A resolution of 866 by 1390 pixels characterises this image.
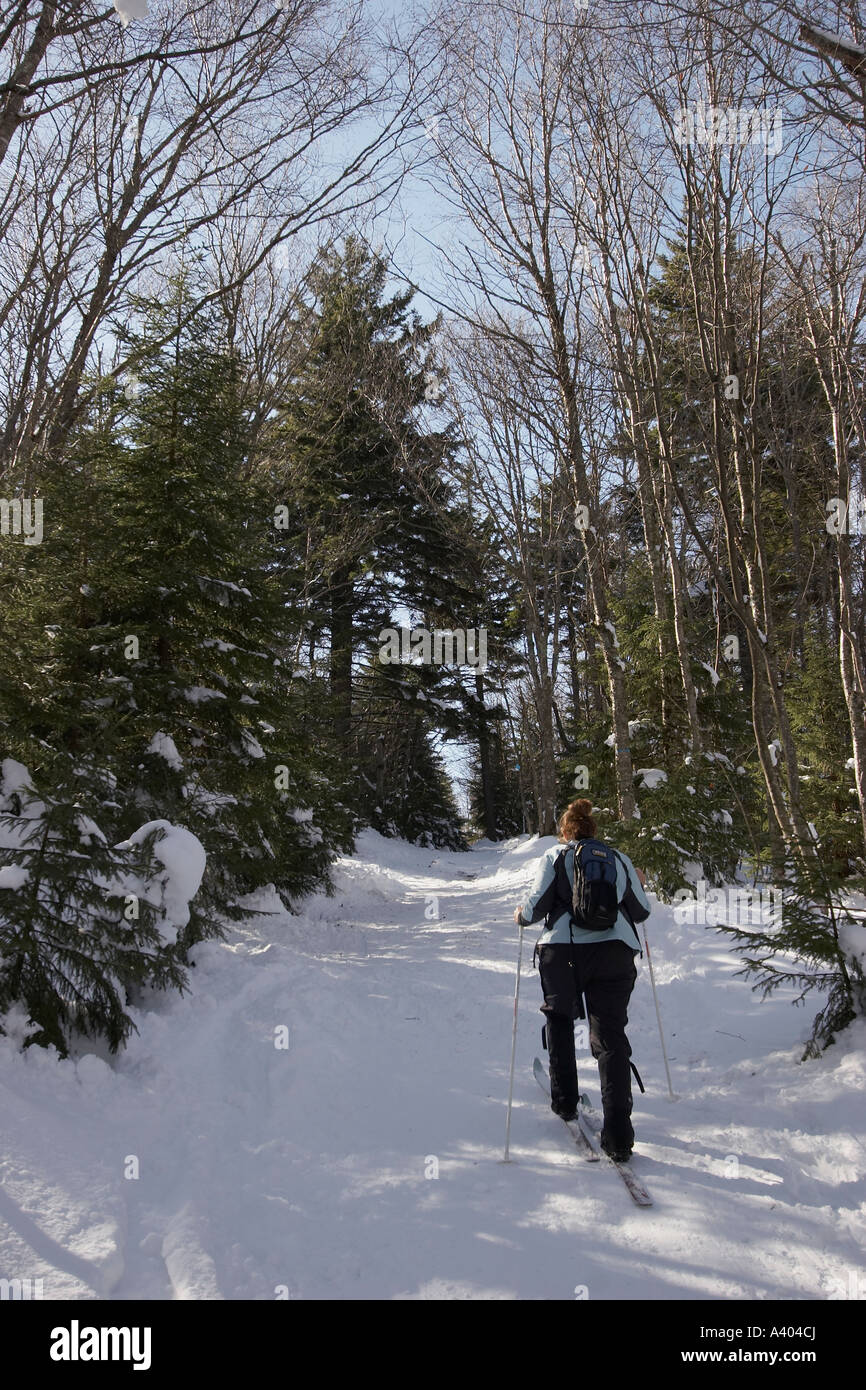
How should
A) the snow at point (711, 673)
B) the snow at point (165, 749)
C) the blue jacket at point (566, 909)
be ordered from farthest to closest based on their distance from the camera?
the snow at point (711, 673)
the snow at point (165, 749)
the blue jacket at point (566, 909)

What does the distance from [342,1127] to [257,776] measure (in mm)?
3879

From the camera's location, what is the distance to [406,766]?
27.9 m

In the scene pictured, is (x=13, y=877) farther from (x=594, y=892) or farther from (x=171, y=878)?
(x=594, y=892)

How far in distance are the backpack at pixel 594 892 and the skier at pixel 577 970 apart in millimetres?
12

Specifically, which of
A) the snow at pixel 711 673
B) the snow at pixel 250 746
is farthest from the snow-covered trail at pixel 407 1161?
the snow at pixel 711 673

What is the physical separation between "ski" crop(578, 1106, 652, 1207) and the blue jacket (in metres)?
1.04

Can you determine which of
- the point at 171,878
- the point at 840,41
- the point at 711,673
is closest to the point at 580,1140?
the point at 171,878

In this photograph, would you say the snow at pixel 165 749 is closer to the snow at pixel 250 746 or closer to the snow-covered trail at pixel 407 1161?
the snow at pixel 250 746

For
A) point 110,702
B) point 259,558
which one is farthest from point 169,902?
point 259,558

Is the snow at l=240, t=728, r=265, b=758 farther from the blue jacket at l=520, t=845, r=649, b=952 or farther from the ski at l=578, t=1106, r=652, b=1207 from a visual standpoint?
the ski at l=578, t=1106, r=652, b=1207

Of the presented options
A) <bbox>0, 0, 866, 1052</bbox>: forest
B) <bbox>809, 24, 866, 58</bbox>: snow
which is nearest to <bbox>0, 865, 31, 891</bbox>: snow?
<bbox>0, 0, 866, 1052</bbox>: forest

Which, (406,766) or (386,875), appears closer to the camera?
(386,875)

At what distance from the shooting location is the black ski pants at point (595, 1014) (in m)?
4.27

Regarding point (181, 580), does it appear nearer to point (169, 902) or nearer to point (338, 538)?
point (169, 902)
